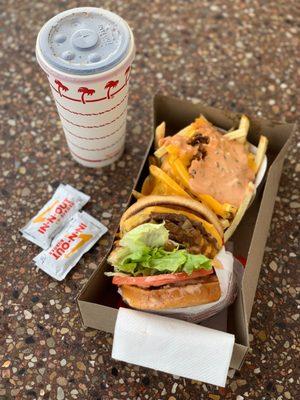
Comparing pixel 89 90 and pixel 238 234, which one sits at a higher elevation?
pixel 89 90

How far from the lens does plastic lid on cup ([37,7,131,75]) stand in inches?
50.9

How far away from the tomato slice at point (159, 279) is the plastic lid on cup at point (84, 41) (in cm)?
54

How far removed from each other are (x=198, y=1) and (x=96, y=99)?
106cm

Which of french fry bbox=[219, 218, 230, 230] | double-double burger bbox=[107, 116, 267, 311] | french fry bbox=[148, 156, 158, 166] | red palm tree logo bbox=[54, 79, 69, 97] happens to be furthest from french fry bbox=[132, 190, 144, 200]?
red palm tree logo bbox=[54, 79, 69, 97]

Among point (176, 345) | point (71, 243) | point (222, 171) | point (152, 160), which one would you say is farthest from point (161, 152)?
point (176, 345)

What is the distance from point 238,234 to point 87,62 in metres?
0.71

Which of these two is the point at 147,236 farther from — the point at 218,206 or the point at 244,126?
the point at 244,126

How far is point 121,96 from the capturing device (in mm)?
1441

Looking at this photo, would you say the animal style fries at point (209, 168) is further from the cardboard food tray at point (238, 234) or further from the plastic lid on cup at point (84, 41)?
the plastic lid on cup at point (84, 41)

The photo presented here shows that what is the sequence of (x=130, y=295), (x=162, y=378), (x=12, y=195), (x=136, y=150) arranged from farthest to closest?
1. (x=136, y=150)
2. (x=12, y=195)
3. (x=162, y=378)
4. (x=130, y=295)

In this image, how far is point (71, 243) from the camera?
156 cm

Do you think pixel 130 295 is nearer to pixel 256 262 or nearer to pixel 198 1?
pixel 256 262

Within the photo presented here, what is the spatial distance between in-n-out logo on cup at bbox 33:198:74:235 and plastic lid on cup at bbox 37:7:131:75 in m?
0.50

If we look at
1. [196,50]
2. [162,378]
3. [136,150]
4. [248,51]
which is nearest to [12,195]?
[136,150]
